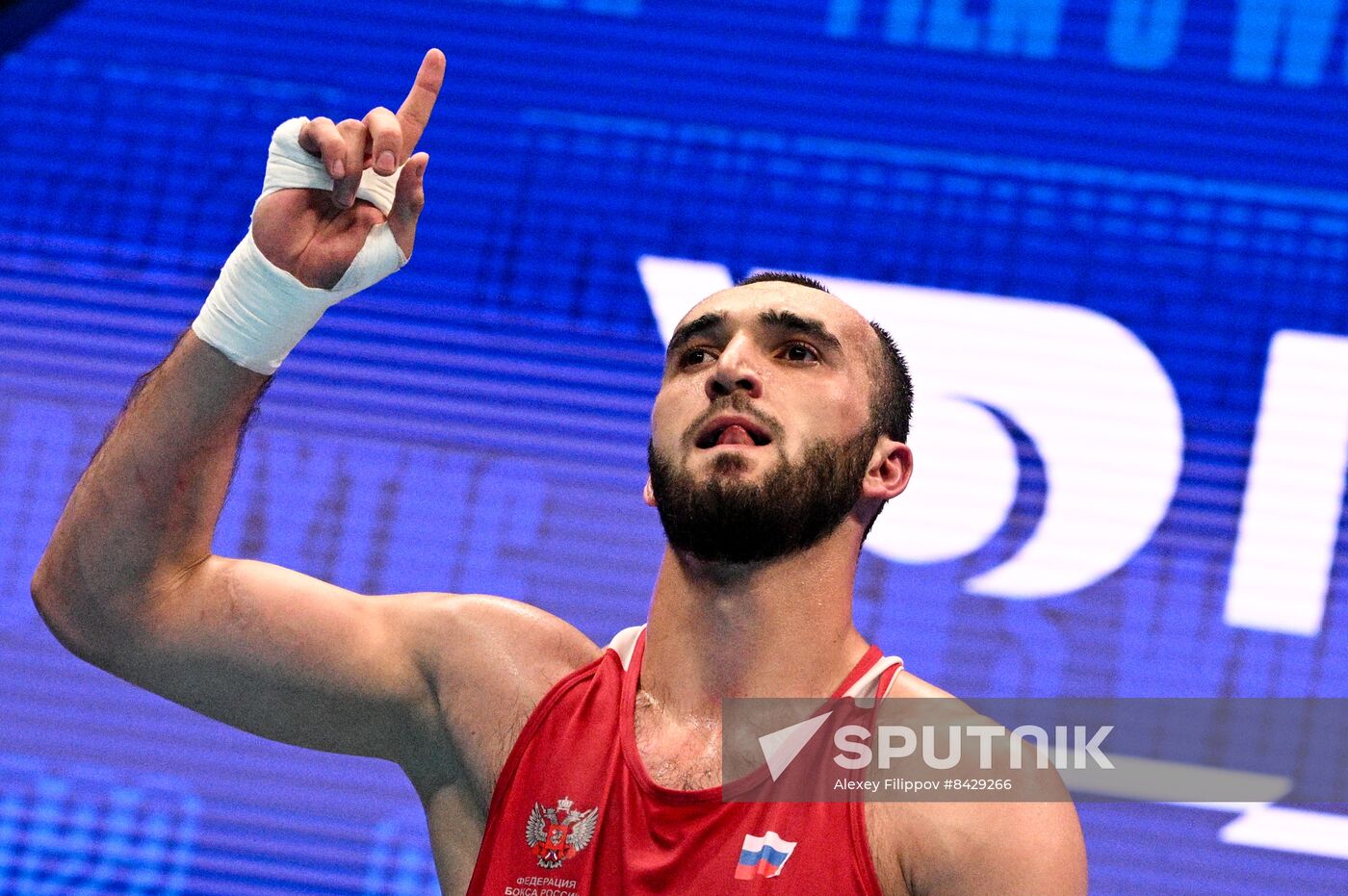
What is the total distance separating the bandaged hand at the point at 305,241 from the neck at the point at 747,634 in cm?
63

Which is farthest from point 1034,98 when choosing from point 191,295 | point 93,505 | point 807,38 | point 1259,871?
point 93,505

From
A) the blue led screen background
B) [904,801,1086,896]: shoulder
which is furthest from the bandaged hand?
the blue led screen background

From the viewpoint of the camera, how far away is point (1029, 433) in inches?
130

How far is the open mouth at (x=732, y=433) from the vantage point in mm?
2035

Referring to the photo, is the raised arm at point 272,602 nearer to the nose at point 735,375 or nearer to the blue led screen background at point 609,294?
the nose at point 735,375

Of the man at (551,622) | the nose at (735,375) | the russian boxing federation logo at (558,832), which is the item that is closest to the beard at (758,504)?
the man at (551,622)

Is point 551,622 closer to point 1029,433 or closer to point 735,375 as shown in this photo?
point 735,375

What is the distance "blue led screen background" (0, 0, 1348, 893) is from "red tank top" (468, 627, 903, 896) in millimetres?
1324

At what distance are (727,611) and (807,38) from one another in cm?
198

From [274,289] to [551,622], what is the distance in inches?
25.4

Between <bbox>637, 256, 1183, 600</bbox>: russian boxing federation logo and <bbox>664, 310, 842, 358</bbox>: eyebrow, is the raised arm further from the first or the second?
<bbox>637, 256, 1183, 600</bbox>: russian boxing federation logo

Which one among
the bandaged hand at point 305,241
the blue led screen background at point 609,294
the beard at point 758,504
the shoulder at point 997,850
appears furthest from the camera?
the blue led screen background at point 609,294

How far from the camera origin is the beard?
1.98 meters

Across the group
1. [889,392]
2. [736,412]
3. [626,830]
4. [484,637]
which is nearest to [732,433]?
[736,412]
